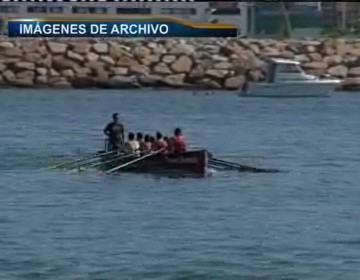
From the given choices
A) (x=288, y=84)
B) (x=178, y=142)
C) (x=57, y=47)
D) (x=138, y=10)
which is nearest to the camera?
(x=178, y=142)

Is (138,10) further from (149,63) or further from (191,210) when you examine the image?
(191,210)

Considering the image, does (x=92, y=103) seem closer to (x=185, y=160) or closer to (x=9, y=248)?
(x=185, y=160)

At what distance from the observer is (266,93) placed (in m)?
89.1

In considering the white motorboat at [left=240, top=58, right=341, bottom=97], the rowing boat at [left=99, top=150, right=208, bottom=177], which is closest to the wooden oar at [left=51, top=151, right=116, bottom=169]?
the rowing boat at [left=99, top=150, right=208, bottom=177]

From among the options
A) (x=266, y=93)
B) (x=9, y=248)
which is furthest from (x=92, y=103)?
(x=9, y=248)

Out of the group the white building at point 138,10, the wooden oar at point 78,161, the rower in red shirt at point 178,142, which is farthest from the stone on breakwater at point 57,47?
the rower in red shirt at point 178,142

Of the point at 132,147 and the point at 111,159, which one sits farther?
the point at 111,159

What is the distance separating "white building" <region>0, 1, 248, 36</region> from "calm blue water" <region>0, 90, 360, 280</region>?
1340 inches

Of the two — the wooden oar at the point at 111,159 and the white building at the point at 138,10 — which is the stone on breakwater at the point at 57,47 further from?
the wooden oar at the point at 111,159

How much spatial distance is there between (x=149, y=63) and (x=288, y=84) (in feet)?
25.5

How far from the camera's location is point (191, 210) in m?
42.3

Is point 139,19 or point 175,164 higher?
point 175,164

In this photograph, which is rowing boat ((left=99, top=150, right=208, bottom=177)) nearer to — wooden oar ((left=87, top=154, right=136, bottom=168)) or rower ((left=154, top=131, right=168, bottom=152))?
wooden oar ((left=87, top=154, right=136, bottom=168))

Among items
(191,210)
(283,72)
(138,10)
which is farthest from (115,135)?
(138,10)
